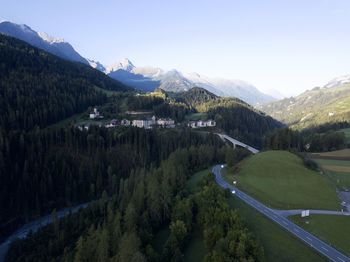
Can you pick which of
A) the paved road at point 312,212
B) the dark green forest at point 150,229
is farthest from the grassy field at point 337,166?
the dark green forest at point 150,229

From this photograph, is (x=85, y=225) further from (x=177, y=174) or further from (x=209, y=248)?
(x=209, y=248)

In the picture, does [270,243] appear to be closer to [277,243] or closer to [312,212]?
[277,243]

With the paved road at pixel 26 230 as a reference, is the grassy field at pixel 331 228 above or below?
above

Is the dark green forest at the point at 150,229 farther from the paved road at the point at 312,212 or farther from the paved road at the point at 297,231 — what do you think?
the paved road at the point at 312,212

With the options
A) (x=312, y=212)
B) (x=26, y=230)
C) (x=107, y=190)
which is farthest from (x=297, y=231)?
(x=107, y=190)

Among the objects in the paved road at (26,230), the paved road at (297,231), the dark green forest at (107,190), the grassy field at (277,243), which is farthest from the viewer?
the paved road at (26,230)

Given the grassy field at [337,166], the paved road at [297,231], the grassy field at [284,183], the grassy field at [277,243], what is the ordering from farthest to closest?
the grassy field at [337,166] < the grassy field at [284,183] < the paved road at [297,231] < the grassy field at [277,243]

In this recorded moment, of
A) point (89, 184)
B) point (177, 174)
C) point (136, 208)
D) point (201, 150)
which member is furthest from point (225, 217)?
point (89, 184)
